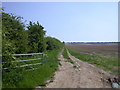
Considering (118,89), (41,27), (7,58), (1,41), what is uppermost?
(41,27)

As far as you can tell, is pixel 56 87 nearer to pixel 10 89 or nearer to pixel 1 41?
pixel 10 89

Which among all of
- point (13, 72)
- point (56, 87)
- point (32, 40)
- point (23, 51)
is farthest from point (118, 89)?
point (32, 40)

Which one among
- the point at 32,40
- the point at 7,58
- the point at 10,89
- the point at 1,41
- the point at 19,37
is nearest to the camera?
the point at 10,89

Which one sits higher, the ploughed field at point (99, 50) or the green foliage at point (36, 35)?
the green foliage at point (36, 35)

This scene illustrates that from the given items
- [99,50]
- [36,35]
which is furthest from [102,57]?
[99,50]

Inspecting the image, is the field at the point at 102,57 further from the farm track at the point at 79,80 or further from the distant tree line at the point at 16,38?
the distant tree line at the point at 16,38

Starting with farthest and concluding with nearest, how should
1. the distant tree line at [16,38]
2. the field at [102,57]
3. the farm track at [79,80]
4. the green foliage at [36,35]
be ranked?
1. the green foliage at [36,35]
2. the field at [102,57]
3. the farm track at [79,80]
4. the distant tree line at [16,38]

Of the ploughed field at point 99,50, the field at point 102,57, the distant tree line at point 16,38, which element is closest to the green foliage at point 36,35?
the distant tree line at point 16,38

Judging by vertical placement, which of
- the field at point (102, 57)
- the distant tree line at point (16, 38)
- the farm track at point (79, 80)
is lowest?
the field at point (102, 57)

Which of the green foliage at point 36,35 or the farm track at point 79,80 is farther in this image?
the green foliage at point 36,35

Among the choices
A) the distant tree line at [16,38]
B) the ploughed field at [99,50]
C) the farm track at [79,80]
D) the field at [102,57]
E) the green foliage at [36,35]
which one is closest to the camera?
the distant tree line at [16,38]

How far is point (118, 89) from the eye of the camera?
7.57m

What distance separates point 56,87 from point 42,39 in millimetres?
12040

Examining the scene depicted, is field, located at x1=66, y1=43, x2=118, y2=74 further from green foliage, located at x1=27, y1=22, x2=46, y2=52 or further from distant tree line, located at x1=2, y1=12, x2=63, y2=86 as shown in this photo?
distant tree line, located at x1=2, y1=12, x2=63, y2=86
